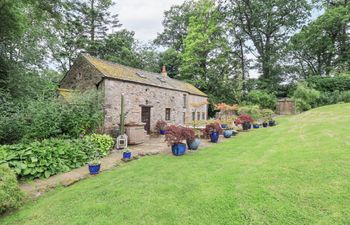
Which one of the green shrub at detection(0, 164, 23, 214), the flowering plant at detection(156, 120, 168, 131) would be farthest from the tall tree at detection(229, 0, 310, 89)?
the green shrub at detection(0, 164, 23, 214)

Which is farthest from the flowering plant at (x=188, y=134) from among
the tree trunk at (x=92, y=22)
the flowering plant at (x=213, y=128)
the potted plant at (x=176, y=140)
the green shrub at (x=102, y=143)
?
the tree trunk at (x=92, y=22)

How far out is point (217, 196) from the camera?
3.57 m

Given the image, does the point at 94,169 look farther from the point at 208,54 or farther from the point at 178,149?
the point at 208,54

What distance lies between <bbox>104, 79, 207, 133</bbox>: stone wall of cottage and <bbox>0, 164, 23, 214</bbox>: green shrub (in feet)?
22.3

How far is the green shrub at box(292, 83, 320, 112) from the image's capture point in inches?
762

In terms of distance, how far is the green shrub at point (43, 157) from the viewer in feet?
17.3

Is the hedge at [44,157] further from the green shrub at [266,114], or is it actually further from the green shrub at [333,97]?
the green shrub at [333,97]

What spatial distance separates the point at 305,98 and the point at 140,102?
1792cm

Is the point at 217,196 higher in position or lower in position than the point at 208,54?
lower

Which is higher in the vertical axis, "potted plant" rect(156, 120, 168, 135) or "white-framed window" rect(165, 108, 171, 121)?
"white-framed window" rect(165, 108, 171, 121)

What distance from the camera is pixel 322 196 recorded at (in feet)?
10.5

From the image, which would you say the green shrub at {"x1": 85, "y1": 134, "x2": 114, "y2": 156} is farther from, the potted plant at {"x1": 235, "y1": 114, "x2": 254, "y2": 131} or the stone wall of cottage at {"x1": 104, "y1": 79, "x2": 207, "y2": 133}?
the potted plant at {"x1": 235, "y1": 114, "x2": 254, "y2": 131}

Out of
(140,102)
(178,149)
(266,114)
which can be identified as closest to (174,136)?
(178,149)

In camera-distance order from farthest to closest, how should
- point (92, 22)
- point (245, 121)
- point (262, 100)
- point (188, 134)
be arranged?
point (92, 22) < point (262, 100) < point (245, 121) < point (188, 134)
